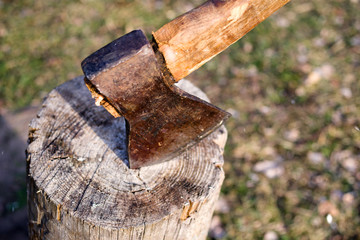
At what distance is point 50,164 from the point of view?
80.4 inches

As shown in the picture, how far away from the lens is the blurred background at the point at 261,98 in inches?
132

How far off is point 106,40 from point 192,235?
3621mm

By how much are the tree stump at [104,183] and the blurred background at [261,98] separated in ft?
4.24

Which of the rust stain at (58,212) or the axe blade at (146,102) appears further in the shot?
the rust stain at (58,212)

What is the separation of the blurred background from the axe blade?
5.20ft

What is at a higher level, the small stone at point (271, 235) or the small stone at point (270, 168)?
Answer: the small stone at point (270, 168)

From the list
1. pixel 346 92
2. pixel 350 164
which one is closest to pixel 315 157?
pixel 350 164

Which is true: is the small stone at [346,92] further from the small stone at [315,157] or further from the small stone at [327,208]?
the small stone at [327,208]

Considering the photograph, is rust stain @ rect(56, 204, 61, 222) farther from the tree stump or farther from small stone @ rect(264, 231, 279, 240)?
small stone @ rect(264, 231, 279, 240)

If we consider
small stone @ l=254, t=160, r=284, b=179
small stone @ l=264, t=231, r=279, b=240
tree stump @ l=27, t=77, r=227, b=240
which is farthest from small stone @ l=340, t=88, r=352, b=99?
tree stump @ l=27, t=77, r=227, b=240

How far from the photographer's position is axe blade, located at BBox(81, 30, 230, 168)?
68.0 inches

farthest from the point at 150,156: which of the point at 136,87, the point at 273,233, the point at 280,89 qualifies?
the point at 280,89

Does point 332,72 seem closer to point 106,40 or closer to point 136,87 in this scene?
point 106,40

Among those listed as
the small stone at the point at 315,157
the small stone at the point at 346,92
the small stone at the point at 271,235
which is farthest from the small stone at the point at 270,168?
the small stone at the point at 346,92
